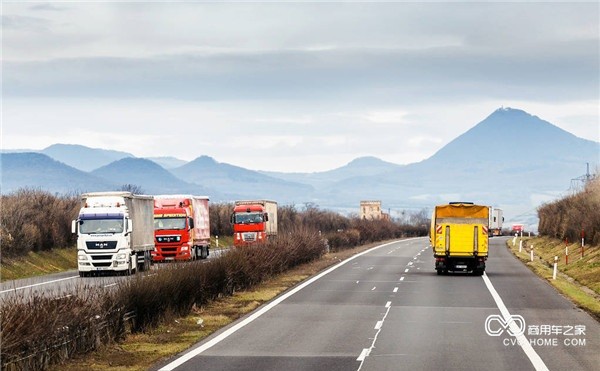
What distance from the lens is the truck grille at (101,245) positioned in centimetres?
4556

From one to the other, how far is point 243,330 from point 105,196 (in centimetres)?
2337

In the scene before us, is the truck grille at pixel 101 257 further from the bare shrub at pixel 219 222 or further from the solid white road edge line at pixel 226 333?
the bare shrub at pixel 219 222

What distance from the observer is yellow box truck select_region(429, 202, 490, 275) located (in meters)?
47.3

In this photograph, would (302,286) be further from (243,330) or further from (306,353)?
(306,353)

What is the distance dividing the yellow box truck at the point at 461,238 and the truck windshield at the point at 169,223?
15.9 metres

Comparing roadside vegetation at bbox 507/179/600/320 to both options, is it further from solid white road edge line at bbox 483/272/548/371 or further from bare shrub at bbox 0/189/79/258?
bare shrub at bbox 0/189/79/258

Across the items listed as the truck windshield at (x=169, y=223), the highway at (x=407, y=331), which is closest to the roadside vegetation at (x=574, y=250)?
the highway at (x=407, y=331)

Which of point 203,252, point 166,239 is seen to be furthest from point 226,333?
point 203,252

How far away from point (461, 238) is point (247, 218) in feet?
87.8

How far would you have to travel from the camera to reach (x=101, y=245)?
150 feet

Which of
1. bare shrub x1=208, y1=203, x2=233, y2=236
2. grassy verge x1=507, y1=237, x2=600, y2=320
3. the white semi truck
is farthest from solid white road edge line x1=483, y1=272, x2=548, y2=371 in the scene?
bare shrub x1=208, y1=203, x2=233, y2=236

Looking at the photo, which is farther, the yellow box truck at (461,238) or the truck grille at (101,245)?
the yellow box truck at (461,238)

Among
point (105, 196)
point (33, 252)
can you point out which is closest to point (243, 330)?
point (105, 196)

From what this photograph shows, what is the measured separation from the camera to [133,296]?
23.6 m
